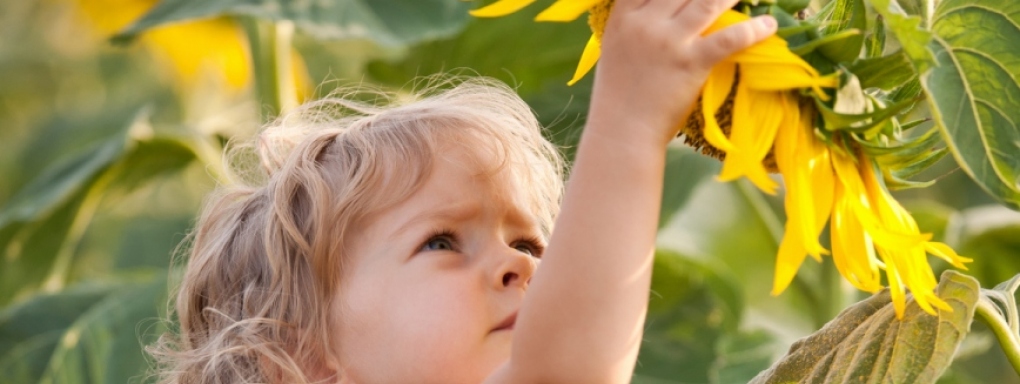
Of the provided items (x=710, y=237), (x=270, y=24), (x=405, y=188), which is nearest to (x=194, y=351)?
(x=405, y=188)

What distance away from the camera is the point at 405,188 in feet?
2.78

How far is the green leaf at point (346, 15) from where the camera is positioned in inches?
55.5

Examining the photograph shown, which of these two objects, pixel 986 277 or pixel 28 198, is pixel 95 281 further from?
pixel 986 277

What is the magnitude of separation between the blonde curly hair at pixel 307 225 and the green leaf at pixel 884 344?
8.9 inches

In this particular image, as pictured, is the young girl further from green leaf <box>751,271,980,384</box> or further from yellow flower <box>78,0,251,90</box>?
yellow flower <box>78,0,251,90</box>

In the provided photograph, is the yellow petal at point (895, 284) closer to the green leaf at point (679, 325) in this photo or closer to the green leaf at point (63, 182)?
the green leaf at point (679, 325)

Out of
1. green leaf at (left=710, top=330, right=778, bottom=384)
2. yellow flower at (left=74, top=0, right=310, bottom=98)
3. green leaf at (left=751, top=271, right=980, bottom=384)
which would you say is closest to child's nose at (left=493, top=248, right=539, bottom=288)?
green leaf at (left=751, top=271, right=980, bottom=384)

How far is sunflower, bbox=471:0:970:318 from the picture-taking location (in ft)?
1.76

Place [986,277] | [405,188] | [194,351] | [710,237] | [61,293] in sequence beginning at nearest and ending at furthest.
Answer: [405,188]
[194,351]
[986,277]
[61,293]
[710,237]

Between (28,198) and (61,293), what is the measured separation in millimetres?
131

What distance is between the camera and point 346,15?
59.3 inches

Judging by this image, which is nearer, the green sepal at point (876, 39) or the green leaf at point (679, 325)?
the green sepal at point (876, 39)

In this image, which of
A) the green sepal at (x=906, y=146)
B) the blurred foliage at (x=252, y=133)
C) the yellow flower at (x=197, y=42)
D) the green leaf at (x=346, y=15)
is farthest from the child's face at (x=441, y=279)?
the yellow flower at (x=197, y=42)

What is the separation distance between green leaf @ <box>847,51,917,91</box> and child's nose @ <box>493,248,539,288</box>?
0.28 m
